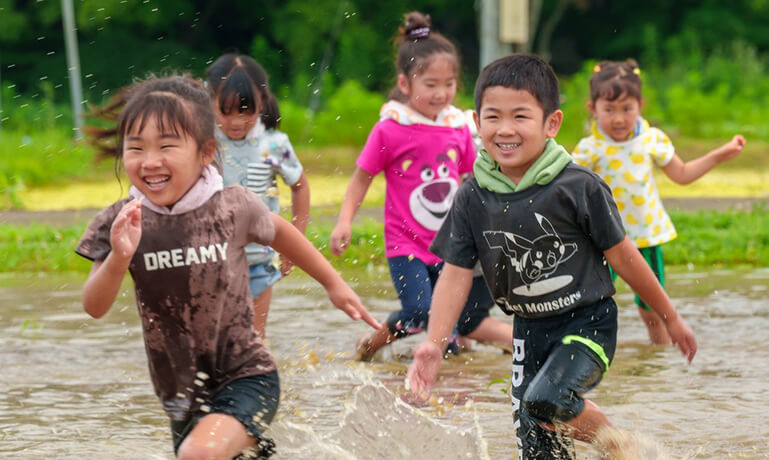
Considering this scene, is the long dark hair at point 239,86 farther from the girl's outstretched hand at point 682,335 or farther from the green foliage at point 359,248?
the green foliage at point 359,248

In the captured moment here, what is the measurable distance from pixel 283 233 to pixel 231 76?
75.3 inches

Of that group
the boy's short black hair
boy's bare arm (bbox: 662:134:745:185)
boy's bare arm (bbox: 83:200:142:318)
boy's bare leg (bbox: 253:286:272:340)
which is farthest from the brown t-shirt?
boy's bare arm (bbox: 662:134:745:185)

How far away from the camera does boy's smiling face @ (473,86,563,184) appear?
407 cm

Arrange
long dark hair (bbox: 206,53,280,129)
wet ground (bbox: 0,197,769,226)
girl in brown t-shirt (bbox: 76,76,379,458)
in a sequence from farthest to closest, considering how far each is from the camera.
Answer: wet ground (bbox: 0,197,769,226) < long dark hair (bbox: 206,53,280,129) < girl in brown t-shirt (bbox: 76,76,379,458)

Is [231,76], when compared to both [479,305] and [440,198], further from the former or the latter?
[479,305]

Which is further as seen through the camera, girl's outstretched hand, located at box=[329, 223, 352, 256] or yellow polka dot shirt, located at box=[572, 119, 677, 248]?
yellow polka dot shirt, located at box=[572, 119, 677, 248]

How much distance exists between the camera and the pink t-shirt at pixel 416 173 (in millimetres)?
6156

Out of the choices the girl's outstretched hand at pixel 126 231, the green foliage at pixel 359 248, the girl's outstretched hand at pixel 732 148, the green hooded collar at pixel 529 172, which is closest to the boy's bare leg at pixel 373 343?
the girl's outstretched hand at pixel 732 148

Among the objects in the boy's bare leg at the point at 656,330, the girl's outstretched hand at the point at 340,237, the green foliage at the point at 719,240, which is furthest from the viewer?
the green foliage at the point at 719,240

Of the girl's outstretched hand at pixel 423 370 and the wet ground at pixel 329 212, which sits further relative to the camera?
the wet ground at pixel 329 212

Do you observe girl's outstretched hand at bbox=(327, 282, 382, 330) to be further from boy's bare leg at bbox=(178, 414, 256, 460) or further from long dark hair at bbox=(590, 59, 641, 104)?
long dark hair at bbox=(590, 59, 641, 104)

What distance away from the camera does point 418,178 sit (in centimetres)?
620

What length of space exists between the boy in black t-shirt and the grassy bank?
174 inches

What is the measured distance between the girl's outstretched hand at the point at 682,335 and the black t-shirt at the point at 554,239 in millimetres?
240
